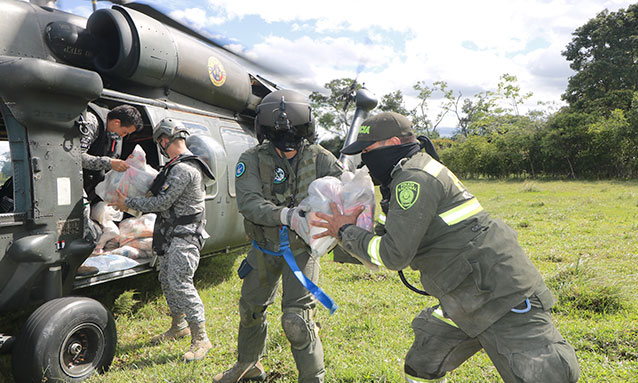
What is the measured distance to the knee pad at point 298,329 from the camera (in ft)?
9.83

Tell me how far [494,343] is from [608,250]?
6.73 m

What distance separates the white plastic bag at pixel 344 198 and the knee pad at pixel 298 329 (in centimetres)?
65

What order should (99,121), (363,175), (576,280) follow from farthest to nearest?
(576,280), (99,121), (363,175)

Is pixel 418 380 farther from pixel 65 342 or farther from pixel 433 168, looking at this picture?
pixel 65 342

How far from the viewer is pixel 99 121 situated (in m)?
4.68

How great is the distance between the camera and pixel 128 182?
4070mm

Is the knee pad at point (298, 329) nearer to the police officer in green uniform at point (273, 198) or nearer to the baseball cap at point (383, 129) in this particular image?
the police officer in green uniform at point (273, 198)

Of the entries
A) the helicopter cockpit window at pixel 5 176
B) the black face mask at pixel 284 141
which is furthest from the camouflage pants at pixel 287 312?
the helicopter cockpit window at pixel 5 176

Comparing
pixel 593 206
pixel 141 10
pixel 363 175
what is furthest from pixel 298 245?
pixel 593 206

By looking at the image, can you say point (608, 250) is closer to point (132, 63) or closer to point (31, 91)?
point (132, 63)

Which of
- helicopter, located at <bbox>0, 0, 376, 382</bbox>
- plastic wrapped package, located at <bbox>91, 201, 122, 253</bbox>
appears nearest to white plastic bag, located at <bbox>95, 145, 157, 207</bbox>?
helicopter, located at <bbox>0, 0, 376, 382</bbox>

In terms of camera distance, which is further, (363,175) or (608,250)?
(608,250)

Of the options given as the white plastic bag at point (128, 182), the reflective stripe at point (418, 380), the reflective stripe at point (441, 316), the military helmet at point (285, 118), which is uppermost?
the military helmet at point (285, 118)

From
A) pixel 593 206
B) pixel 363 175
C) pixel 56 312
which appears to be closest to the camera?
pixel 363 175
